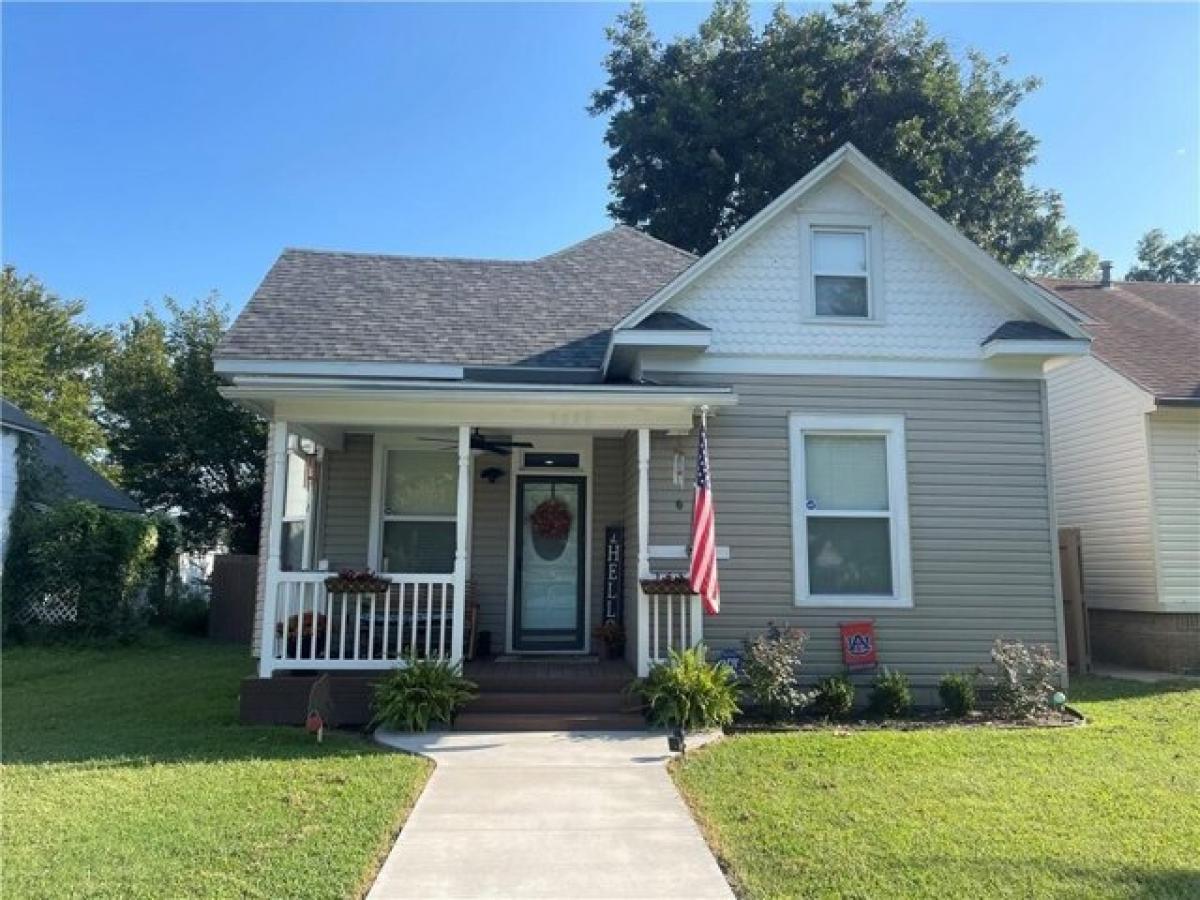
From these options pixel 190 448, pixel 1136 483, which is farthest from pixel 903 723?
pixel 190 448

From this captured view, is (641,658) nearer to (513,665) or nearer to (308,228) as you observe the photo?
(513,665)

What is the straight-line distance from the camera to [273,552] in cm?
764

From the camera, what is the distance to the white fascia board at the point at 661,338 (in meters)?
8.29

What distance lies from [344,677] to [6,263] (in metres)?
29.1

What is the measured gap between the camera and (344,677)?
299 inches

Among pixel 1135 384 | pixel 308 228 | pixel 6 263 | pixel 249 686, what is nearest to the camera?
pixel 249 686

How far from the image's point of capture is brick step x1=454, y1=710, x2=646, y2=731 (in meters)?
7.17

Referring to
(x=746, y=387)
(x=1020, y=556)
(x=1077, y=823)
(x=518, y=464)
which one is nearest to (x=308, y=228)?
(x=518, y=464)

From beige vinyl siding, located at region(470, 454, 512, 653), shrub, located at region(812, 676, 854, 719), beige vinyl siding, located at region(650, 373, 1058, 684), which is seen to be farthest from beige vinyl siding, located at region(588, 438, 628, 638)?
shrub, located at region(812, 676, 854, 719)

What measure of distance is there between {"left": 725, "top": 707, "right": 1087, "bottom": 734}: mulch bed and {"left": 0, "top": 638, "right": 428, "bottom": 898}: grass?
10.4 ft

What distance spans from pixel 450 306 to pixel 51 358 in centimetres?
2387

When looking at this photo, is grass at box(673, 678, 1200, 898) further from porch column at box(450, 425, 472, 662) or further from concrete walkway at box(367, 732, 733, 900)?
porch column at box(450, 425, 472, 662)

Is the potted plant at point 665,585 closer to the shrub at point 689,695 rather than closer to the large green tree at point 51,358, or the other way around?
the shrub at point 689,695

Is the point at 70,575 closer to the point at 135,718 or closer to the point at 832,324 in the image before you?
the point at 135,718
